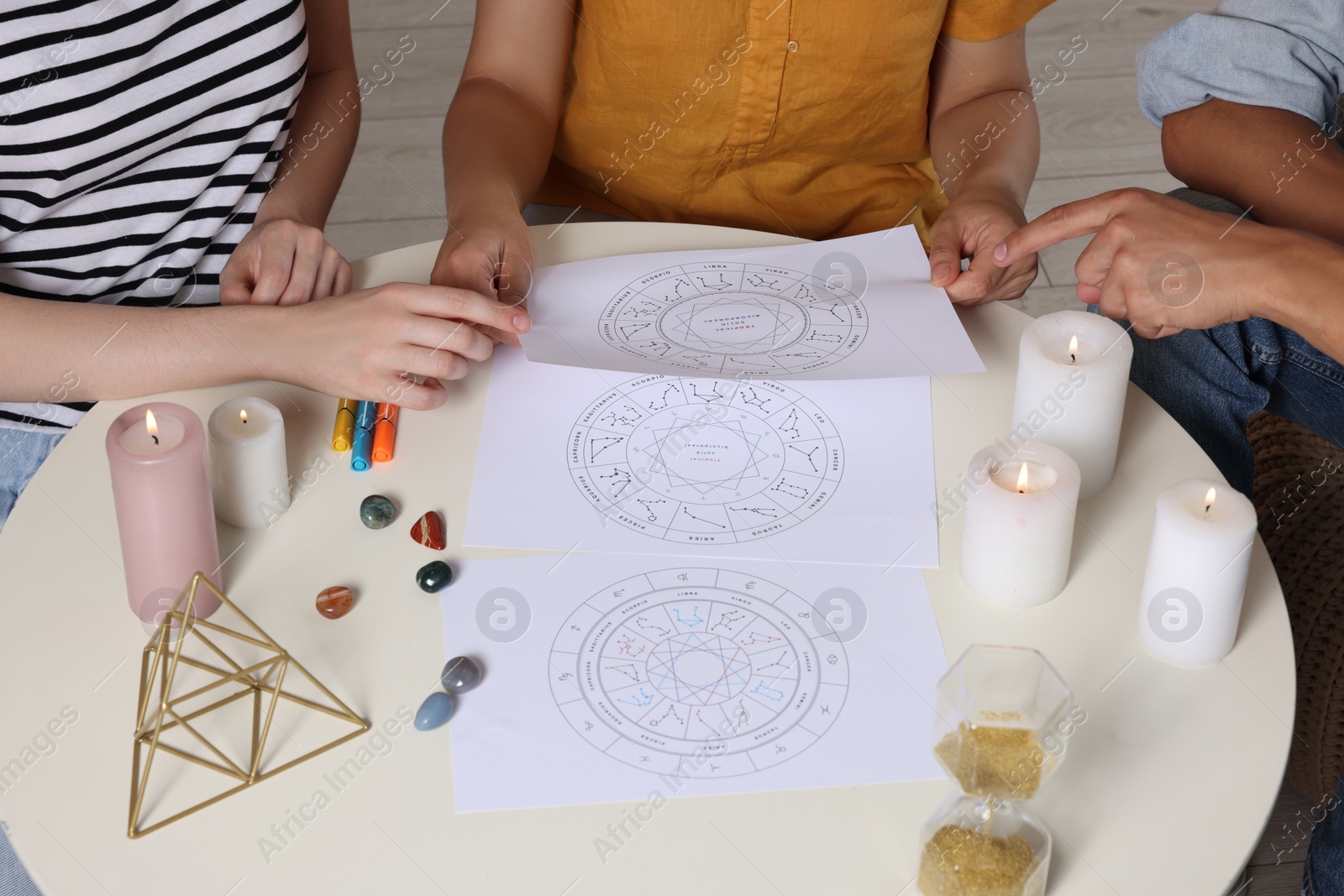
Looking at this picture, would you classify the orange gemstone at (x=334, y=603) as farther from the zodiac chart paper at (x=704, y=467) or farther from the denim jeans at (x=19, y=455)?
the denim jeans at (x=19, y=455)

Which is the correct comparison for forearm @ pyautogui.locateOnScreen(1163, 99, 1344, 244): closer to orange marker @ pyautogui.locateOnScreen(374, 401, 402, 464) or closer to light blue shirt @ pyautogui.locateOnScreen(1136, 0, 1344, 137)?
light blue shirt @ pyautogui.locateOnScreen(1136, 0, 1344, 137)

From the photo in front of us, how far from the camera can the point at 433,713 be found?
67cm

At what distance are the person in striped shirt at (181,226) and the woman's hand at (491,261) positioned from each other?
0.05m

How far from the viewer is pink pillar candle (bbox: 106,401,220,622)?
2.29 feet

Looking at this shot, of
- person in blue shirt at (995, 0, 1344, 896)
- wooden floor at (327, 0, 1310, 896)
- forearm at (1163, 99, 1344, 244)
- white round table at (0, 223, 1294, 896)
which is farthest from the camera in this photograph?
wooden floor at (327, 0, 1310, 896)

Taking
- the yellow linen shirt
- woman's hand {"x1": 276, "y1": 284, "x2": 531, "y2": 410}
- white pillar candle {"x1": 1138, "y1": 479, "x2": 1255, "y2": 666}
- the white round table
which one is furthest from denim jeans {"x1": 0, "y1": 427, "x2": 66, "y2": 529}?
white pillar candle {"x1": 1138, "y1": 479, "x2": 1255, "y2": 666}

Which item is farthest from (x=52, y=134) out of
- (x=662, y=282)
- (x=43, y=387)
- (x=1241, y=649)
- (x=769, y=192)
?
(x=1241, y=649)

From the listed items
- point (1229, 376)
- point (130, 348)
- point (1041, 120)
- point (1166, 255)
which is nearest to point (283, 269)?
point (130, 348)

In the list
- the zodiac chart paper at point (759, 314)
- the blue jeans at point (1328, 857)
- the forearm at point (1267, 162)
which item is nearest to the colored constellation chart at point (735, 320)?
the zodiac chart paper at point (759, 314)

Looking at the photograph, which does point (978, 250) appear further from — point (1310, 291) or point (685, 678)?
point (685, 678)

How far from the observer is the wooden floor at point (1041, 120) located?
7.31ft

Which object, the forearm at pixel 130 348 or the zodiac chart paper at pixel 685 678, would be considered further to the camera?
the forearm at pixel 130 348

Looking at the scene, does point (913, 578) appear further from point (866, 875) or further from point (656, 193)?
point (656, 193)

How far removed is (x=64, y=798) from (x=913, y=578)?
19.8 inches
